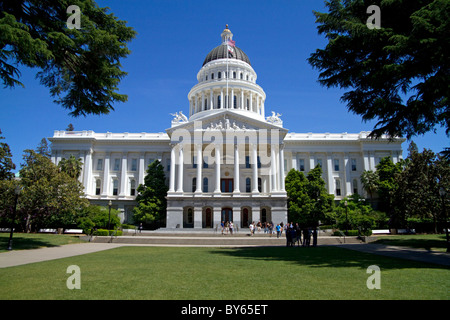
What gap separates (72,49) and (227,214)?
34688mm

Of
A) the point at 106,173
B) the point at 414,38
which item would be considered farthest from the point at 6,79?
the point at 106,173

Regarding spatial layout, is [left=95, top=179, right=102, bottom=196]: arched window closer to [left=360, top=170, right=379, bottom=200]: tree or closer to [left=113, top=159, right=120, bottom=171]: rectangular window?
[left=113, top=159, right=120, bottom=171]: rectangular window

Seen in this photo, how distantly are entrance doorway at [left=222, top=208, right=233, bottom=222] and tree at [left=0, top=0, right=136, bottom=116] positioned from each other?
30.8 metres

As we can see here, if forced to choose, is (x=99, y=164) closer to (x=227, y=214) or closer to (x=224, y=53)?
(x=227, y=214)

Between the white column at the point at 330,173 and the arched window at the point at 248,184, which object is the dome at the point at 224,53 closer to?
the white column at the point at 330,173

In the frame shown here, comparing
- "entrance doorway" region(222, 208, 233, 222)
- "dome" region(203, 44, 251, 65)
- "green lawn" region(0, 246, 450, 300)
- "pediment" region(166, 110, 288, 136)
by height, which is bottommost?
"green lawn" region(0, 246, 450, 300)

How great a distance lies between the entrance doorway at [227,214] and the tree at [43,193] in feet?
63.9

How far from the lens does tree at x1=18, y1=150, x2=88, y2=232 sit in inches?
1382

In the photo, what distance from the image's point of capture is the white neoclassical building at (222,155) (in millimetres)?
45500

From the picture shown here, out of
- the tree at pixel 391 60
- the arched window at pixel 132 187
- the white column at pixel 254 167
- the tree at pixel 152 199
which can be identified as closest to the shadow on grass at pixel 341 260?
the tree at pixel 391 60

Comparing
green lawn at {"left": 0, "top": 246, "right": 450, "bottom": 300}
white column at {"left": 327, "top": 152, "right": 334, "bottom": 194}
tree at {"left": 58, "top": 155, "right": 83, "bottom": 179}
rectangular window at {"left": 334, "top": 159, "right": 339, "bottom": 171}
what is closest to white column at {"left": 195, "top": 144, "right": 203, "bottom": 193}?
tree at {"left": 58, "top": 155, "right": 83, "bottom": 179}
